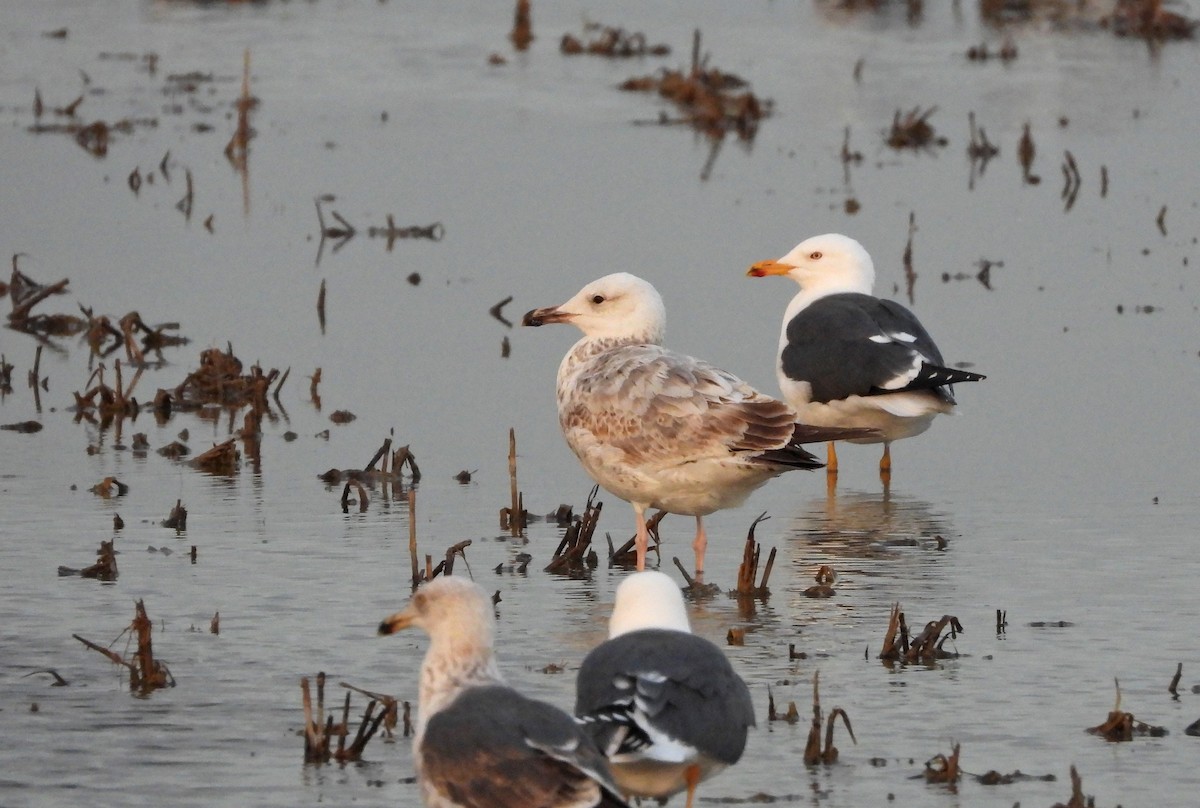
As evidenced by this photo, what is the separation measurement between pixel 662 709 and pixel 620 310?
432 cm

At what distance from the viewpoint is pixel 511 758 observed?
5.38 metres

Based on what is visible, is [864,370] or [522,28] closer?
[864,370]

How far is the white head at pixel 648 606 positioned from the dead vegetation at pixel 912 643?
4.06 ft

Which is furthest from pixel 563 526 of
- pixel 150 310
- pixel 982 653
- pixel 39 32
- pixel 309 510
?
pixel 39 32

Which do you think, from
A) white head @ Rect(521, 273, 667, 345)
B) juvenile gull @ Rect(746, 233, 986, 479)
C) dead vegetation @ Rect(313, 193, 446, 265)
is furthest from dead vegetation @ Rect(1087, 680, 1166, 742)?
dead vegetation @ Rect(313, 193, 446, 265)

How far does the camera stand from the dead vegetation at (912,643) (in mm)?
7715

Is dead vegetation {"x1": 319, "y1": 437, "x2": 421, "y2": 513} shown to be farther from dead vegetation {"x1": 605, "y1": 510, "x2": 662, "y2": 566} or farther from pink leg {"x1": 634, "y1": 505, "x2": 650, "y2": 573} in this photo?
pink leg {"x1": 634, "y1": 505, "x2": 650, "y2": 573}

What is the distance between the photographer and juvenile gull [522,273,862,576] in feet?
29.0

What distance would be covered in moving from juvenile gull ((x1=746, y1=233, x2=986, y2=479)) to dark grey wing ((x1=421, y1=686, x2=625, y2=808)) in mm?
5390

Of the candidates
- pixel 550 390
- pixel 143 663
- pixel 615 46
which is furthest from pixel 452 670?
pixel 615 46

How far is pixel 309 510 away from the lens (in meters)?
9.93

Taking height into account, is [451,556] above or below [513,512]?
above

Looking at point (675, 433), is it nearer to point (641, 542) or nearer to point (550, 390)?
point (641, 542)

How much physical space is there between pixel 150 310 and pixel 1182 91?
14.2 metres
